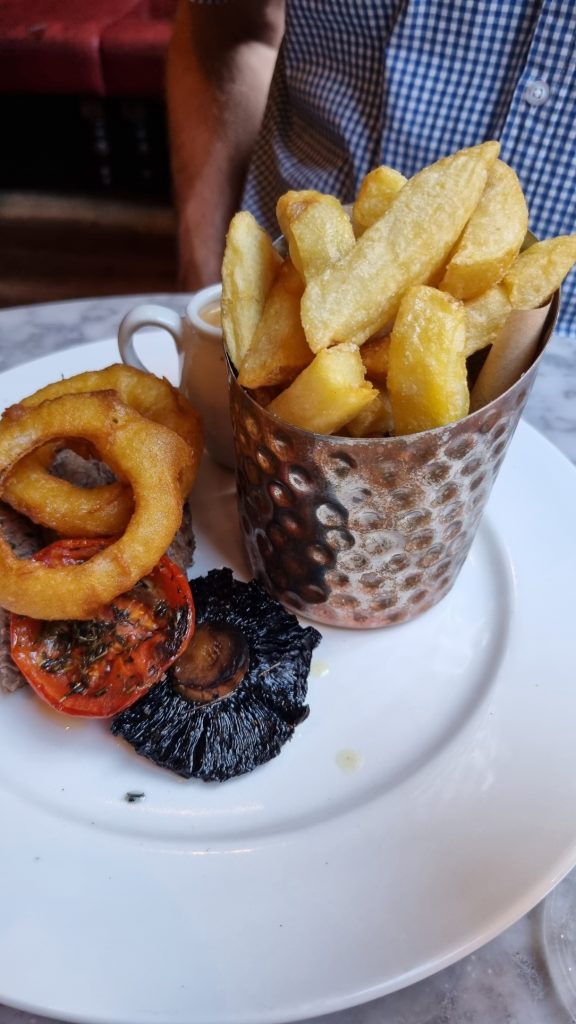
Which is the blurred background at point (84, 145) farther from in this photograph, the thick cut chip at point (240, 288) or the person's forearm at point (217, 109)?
the thick cut chip at point (240, 288)

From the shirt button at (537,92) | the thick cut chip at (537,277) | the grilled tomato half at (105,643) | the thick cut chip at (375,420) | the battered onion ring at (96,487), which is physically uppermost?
the thick cut chip at (537,277)

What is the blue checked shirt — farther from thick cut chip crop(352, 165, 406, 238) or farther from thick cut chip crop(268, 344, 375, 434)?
thick cut chip crop(268, 344, 375, 434)

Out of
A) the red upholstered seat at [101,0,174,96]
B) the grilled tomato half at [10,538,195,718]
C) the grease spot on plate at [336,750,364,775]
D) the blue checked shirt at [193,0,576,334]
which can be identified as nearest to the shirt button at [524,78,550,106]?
the blue checked shirt at [193,0,576,334]

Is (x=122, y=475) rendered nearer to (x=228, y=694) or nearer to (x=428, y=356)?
(x=228, y=694)

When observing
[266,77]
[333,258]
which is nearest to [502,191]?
[333,258]

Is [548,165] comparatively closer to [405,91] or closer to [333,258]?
[405,91]

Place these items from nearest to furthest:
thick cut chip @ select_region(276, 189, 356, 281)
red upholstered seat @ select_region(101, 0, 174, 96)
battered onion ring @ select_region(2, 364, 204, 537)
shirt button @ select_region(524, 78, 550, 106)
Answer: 1. thick cut chip @ select_region(276, 189, 356, 281)
2. battered onion ring @ select_region(2, 364, 204, 537)
3. shirt button @ select_region(524, 78, 550, 106)
4. red upholstered seat @ select_region(101, 0, 174, 96)

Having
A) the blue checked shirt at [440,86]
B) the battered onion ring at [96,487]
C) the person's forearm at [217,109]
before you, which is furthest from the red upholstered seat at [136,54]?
the battered onion ring at [96,487]
